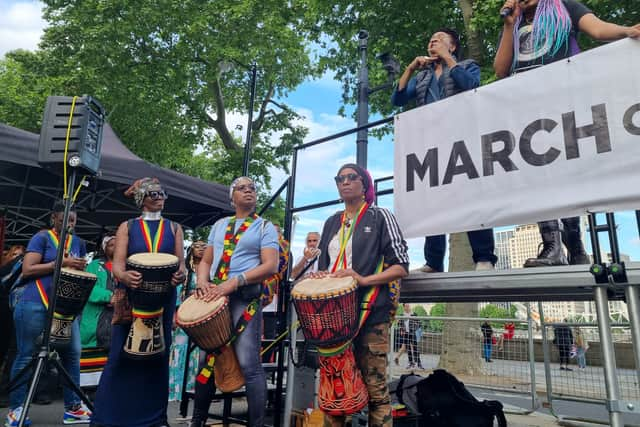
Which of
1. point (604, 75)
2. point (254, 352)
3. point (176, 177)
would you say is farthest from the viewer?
point (176, 177)

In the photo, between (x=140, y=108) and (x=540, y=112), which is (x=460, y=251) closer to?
(x=540, y=112)

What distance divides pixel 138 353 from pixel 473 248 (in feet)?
7.82

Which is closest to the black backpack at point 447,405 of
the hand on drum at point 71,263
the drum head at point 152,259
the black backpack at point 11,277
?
the drum head at point 152,259

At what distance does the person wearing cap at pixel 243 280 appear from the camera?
2.96 metres

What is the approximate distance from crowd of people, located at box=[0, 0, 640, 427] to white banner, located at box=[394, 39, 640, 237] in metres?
0.26

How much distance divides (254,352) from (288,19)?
54.6ft

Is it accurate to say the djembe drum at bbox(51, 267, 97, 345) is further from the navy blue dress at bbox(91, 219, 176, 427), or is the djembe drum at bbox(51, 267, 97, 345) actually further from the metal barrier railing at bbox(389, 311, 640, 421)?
the metal barrier railing at bbox(389, 311, 640, 421)

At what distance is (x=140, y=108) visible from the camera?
15758 mm

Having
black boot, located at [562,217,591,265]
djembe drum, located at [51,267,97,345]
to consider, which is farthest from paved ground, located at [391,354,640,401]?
djembe drum, located at [51,267,97,345]

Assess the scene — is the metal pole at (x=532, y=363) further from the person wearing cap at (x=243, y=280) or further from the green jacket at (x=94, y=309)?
the green jacket at (x=94, y=309)

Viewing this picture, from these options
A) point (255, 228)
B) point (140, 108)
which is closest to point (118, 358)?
point (255, 228)

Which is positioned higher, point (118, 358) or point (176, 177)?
point (176, 177)

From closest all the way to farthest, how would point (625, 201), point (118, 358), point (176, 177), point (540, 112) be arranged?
point (625, 201) → point (540, 112) → point (118, 358) → point (176, 177)

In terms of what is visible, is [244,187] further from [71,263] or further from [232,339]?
[71,263]
